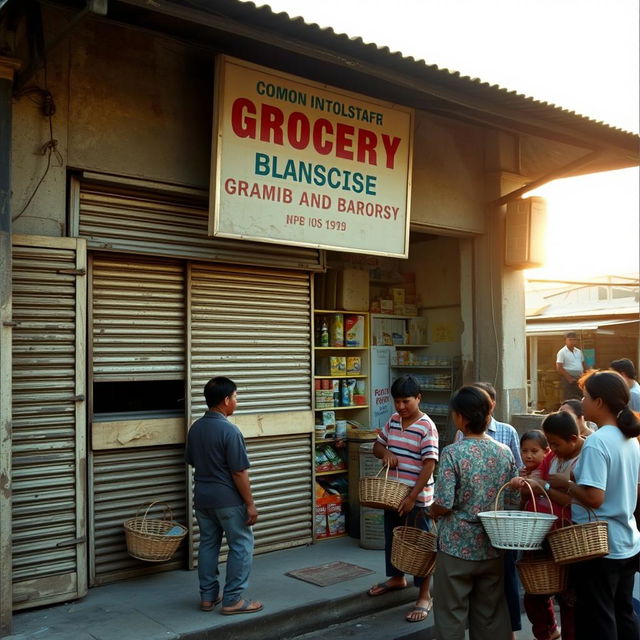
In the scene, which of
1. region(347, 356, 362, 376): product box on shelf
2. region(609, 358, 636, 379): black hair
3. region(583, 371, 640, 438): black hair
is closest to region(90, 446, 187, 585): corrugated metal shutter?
region(347, 356, 362, 376): product box on shelf

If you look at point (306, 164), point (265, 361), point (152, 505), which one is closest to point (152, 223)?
point (306, 164)

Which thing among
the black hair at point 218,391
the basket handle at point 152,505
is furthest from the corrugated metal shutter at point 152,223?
the basket handle at point 152,505

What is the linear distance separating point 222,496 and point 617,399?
2731mm

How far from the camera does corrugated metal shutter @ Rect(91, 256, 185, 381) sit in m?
5.81

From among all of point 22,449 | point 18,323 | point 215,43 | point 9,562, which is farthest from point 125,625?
point 215,43

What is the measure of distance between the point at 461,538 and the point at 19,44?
461cm

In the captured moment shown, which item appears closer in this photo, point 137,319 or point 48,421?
point 48,421

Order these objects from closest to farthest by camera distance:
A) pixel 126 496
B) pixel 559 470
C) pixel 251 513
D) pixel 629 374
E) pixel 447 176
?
pixel 559 470 < pixel 251 513 < pixel 126 496 < pixel 629 374 < pixel 447 176

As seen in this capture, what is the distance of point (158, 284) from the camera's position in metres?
6.17

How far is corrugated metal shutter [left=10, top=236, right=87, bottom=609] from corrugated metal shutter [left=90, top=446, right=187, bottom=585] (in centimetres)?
39

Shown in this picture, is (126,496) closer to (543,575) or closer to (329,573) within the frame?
(329,573)

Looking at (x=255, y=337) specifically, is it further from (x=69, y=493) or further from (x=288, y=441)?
(x=69, y=493)

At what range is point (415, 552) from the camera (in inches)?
194

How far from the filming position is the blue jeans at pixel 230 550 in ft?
16.7
